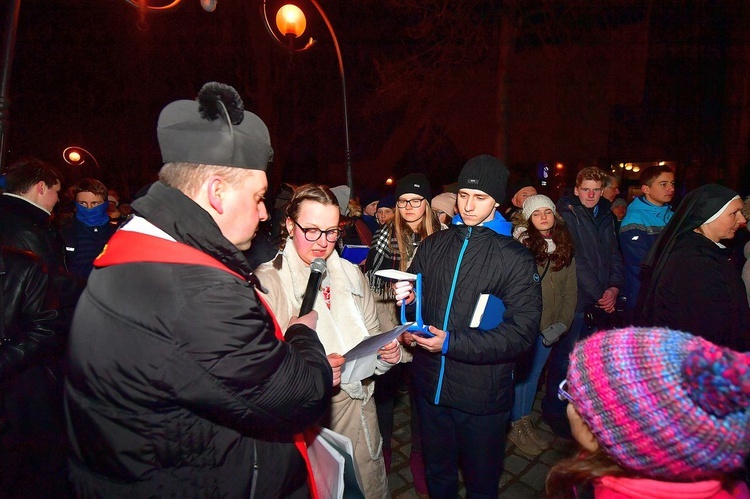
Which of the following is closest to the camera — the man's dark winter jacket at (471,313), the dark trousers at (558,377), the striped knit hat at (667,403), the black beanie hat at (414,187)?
the striped knit hat at (667,403)

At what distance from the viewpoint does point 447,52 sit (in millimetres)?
10250

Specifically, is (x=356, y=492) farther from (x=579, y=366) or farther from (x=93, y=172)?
(x=93, y=172)

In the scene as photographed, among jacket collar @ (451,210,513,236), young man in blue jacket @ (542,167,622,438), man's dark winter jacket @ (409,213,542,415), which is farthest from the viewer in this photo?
young man in blue jacket @ (542,167,622,438)

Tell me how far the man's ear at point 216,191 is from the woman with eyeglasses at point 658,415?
1396 mm

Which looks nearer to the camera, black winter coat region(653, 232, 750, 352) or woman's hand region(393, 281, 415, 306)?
woman's hand region(393, 281, 415, 306)

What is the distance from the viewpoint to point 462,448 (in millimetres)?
2771

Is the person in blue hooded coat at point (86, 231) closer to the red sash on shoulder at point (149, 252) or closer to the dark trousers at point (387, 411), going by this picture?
the dark trousers at point (387, 411)

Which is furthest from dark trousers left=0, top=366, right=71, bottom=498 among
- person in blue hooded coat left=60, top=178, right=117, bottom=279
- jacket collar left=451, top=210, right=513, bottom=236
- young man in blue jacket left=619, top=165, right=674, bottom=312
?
young man in blue jacket left=619, top=165, right=674, bottom=312

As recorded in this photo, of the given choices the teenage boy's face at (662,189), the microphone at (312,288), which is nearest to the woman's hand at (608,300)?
the teenage boy's face at (662,189)

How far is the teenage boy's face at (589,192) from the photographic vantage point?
502cm

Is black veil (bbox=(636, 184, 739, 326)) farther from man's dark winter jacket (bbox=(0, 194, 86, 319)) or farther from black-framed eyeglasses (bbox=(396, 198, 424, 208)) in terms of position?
man's dark winter jacket (bbox=(0, 194, 86, 319))

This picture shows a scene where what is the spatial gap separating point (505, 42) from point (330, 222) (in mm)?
8931

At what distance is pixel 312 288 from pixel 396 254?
6.83 feet

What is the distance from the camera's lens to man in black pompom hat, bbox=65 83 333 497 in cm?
129
